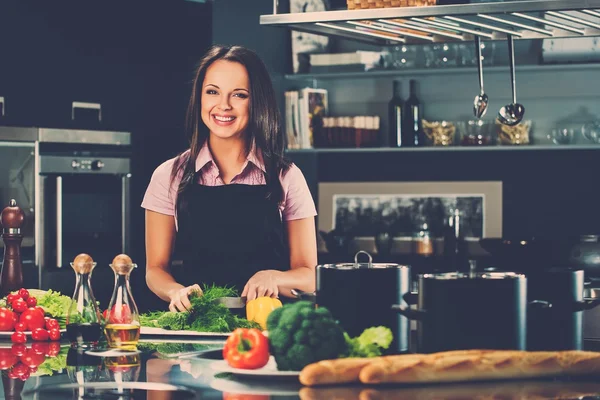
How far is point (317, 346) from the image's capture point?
2008 mm

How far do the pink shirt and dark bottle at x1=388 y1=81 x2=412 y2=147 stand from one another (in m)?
2.51

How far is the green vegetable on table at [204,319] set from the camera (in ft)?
8.54

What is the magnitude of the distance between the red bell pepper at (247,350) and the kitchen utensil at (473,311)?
0.95 ft

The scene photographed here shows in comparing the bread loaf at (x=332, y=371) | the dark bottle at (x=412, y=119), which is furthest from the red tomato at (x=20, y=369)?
the dark bottle at (x=412, y=119)

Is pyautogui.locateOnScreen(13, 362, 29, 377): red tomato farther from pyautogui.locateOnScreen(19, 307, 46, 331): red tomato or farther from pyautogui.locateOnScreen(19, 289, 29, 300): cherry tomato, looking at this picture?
pyautogui.locateOnScreen(19, 289, 29, 300): cherry tomato

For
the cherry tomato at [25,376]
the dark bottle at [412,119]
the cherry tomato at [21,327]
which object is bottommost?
the cherry tomato at [25,376]

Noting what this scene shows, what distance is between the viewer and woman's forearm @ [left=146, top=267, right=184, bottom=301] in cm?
319

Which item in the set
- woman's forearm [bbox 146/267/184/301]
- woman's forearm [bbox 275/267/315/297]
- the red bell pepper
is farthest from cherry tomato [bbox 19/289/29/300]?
the red bell pepper

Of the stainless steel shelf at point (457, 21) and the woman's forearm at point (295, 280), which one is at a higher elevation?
the stainless steel shelf at point (457, 21)

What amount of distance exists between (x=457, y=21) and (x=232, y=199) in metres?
0.92

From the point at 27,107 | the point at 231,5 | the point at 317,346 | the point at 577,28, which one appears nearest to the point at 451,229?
the point at 231,5

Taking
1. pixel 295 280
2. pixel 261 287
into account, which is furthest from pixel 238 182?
pixel 261 287

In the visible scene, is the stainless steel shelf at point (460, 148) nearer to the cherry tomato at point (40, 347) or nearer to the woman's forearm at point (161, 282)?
the woman's forearm at point (161, 282)

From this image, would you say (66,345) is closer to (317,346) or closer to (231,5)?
(317,346)
